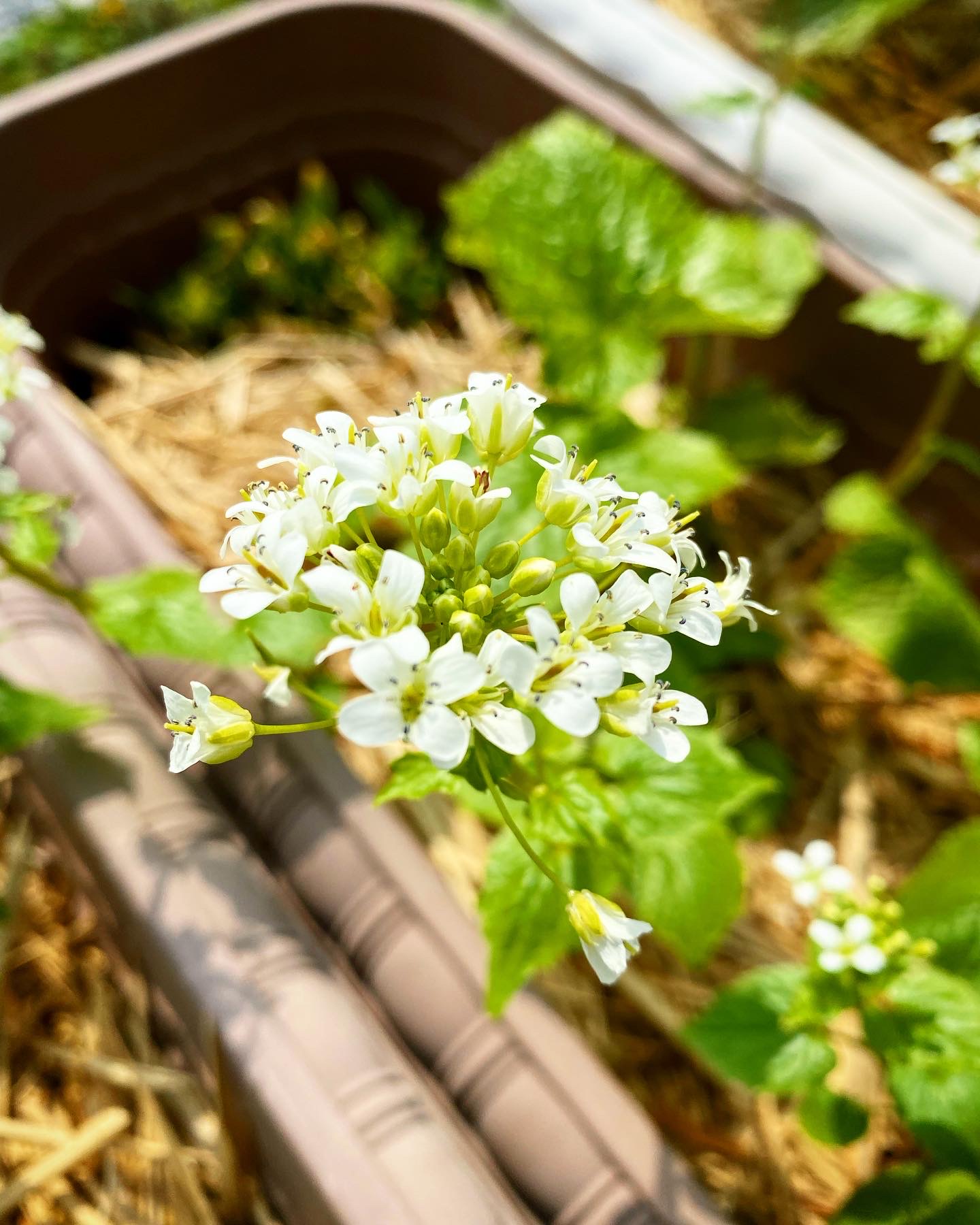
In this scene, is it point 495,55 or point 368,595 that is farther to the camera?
point 495,55

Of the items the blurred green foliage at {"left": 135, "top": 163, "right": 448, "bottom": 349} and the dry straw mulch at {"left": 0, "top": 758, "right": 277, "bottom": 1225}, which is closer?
the dry straw mulch at {"left": 0, "top": 758, "right": 277, "bottom": 1225}

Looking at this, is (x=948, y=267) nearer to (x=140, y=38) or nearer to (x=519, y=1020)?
(x=519, y=1020)

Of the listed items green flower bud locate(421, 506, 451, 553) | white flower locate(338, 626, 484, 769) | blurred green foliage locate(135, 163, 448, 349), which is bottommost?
white flower locate(338, 626, 484, 769)

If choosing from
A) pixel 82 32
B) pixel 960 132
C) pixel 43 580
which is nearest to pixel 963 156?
pixel 960 132

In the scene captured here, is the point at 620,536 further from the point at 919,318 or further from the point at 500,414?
the point at 919,318

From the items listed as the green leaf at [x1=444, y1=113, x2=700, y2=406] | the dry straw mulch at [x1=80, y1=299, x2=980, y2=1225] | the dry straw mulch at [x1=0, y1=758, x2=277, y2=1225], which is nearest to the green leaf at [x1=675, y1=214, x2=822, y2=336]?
the green leaf at [x1=444, y1=113, x2=700, y2=406]

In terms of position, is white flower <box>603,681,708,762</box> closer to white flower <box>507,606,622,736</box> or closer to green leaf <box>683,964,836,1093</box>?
white flower <box>507,606,622,736</box>

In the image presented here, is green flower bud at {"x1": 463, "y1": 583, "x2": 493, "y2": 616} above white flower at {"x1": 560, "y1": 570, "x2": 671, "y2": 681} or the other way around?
above
